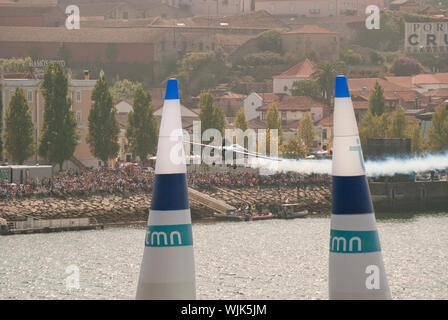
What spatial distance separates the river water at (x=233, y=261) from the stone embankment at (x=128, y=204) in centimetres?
302

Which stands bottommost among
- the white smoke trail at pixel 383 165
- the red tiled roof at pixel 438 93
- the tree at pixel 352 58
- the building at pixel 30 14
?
the white smoke trail at pixel 383 165

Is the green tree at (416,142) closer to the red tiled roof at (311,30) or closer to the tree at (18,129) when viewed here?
the tree at (18,129)

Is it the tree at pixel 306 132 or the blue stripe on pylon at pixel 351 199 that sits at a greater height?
the blue stripe on pylon at pixel 351 199

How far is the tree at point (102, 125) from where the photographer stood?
8094cm

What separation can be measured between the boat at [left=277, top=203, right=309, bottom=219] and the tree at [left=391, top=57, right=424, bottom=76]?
95.2 m

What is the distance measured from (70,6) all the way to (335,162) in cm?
18498

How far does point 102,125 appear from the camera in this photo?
81188mm

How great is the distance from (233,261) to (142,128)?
36840mm

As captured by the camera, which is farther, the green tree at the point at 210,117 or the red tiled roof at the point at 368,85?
the red tiled roof at the point at 368,85

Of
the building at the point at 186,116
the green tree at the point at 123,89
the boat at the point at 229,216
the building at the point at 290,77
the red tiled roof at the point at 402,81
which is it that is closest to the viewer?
the boat at the point at 229,216

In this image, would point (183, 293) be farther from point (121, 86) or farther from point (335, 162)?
point (121, 86)

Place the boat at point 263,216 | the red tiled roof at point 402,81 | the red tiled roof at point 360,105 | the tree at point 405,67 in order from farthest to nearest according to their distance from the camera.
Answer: the tree at point 405,67, the red tiled roof at point 402,81, the red tiled roof at point 360,105, the boat at point 263,216

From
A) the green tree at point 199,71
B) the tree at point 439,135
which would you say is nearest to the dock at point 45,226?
the tree at point 439,135
